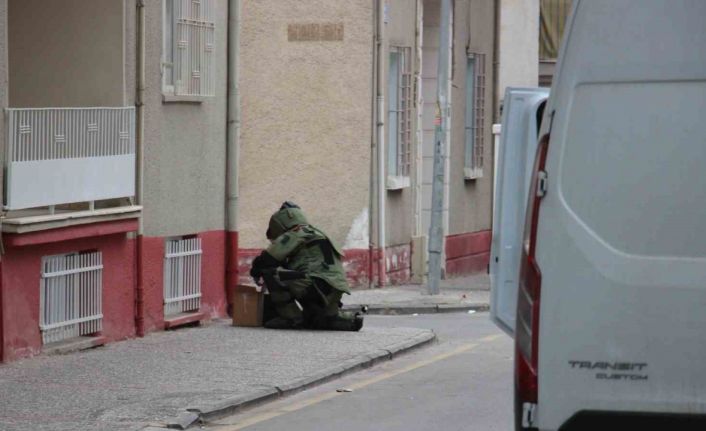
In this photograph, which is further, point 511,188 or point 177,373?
point 177,373

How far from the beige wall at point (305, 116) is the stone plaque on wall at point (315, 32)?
0.19 ft

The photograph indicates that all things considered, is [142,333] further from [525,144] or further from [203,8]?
[525,144]

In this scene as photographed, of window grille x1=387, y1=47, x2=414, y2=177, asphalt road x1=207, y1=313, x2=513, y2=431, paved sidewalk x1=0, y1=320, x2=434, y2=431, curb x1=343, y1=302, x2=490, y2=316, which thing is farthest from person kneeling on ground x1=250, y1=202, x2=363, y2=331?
window grille x1=387, y1=47, x2=414, y2=177

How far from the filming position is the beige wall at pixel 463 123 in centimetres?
2827

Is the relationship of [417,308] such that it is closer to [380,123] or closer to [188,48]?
[380,123]

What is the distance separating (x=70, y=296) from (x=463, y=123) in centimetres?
1485

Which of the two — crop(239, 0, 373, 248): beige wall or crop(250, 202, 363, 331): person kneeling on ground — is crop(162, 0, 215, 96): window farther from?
crop(239, 0, 373, 248): beige wall

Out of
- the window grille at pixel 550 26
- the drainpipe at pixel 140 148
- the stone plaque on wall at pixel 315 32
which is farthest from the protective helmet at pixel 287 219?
the window grille at pixel 550 26

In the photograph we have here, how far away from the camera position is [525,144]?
7316 millimetres

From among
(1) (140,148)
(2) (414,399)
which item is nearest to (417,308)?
(1) (140,148)

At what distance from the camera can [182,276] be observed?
56.7 feet

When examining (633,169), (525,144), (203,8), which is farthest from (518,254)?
(203,8)

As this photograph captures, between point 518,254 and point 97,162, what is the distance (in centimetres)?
845

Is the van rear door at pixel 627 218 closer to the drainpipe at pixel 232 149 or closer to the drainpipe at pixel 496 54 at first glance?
the drainpipe at pixel 232 149
